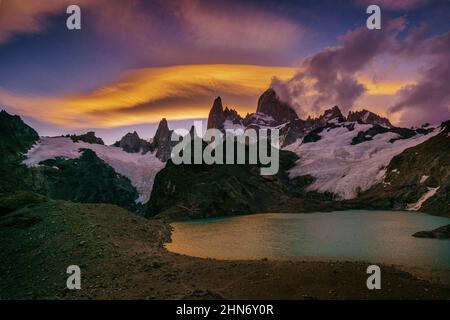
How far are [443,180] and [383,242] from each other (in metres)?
127

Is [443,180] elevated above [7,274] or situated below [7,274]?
above

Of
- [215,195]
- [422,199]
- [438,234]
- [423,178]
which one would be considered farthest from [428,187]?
[438,234]

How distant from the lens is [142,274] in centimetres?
3372

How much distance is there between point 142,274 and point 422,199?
168 meters

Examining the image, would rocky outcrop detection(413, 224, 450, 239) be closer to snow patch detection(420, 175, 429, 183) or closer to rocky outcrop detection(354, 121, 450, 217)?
rocky outcrop detection(354, 121, 450, 217)

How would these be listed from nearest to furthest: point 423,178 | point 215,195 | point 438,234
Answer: point 438,234 < point 215,195 < point 423,178

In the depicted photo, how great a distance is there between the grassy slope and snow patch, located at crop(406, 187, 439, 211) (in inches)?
6010

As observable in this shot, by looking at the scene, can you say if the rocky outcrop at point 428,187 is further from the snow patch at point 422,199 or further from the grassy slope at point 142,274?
the grassy slope at point 142,274

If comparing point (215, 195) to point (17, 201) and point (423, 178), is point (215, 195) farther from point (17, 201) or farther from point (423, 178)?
point (17, 201)

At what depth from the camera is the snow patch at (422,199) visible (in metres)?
169

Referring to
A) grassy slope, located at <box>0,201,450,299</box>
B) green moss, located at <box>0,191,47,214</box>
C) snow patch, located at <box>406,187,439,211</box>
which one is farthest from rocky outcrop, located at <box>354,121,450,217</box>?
green moss, located at <box>0,191,47,214</box>

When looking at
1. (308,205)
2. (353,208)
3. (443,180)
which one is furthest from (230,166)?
(443,180)

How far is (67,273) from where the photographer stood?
112 feet
